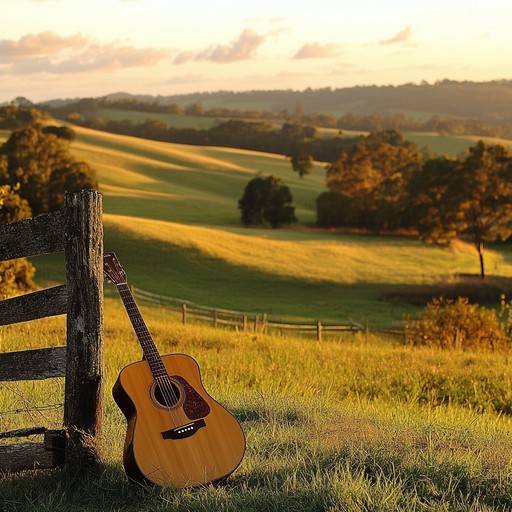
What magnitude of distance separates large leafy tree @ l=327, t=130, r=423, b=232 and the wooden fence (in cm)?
6380

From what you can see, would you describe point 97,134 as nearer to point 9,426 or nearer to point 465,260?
point 465,260

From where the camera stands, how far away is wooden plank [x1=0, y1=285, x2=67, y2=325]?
6.04 meters

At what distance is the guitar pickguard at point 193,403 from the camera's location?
19.2 ft

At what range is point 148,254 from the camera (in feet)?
171

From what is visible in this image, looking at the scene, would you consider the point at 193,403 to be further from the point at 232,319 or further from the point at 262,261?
the point at 262,261

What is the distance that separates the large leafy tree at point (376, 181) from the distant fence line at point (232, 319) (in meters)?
33.5

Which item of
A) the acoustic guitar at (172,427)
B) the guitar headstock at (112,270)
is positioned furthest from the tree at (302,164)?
the acoustic guitar at (172,427)

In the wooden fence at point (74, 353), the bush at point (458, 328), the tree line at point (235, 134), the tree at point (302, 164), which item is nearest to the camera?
the wooden fence at point (74, 353)

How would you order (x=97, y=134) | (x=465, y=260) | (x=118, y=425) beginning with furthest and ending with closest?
(x=97, y=134)
(x=465, y=260)
(x=118, y=425)

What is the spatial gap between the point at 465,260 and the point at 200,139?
96789 mm

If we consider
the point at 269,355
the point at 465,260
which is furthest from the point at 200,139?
the point at 269,355

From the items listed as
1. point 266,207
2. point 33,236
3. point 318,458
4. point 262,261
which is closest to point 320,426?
point 318,458

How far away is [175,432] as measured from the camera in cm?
574

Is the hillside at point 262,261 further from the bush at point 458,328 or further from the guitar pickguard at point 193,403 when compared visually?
the guitar pickguard at point 193,403
